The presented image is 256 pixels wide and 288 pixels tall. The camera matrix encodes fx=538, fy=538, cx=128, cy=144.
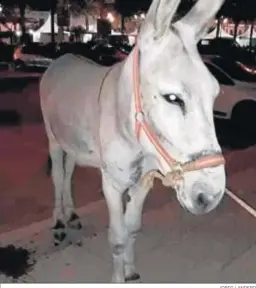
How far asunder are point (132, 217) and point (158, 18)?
4.91ft

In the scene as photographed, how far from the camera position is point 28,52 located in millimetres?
24188

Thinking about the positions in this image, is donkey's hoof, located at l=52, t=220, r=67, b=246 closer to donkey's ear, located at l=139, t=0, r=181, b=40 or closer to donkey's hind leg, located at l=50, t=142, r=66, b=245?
donkey's hind leg, located at l=50, t=142, r=66, b=245

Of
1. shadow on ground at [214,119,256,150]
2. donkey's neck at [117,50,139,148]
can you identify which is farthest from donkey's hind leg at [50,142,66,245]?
shadow on ground at [214,119,256,150]

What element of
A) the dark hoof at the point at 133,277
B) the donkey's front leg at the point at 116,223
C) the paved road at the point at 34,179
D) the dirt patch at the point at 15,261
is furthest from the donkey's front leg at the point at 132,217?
the paved road at the point at 34,179

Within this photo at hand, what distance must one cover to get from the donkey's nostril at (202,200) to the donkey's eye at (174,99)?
1.41ft

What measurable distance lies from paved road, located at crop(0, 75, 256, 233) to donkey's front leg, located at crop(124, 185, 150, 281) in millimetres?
1631

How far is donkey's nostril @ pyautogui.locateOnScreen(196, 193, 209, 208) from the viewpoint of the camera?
255 centimetres

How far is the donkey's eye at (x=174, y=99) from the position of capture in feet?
8.28

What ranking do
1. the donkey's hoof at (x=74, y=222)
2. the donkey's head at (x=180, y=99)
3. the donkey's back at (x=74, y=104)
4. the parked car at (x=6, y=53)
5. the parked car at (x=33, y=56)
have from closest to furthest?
the donkey's head at (x=180, y=99), the donkey's back at (x=74, y=104), the donkey's hoof at (x=74, y=222), the parked car at (x=33, y=56), the parked car at (x=6, y=53)

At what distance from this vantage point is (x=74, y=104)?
371 cm

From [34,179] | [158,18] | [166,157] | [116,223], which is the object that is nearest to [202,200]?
[166,157]

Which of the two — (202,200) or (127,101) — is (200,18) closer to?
(127,101)

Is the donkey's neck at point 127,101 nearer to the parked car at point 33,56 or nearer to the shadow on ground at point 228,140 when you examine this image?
the shadow on ground at point 228,140

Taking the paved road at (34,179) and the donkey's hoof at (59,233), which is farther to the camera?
the paved road at (34,179)
